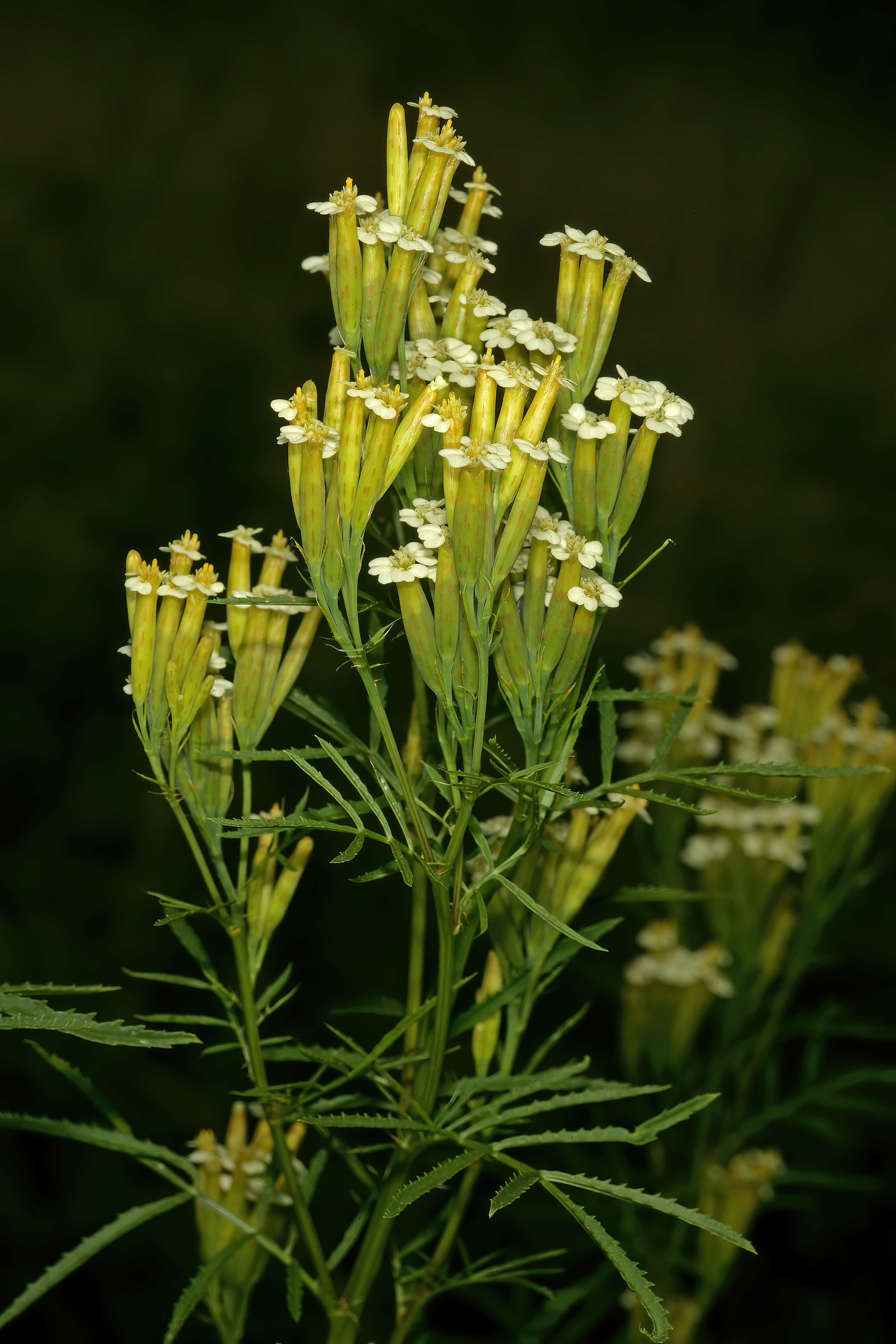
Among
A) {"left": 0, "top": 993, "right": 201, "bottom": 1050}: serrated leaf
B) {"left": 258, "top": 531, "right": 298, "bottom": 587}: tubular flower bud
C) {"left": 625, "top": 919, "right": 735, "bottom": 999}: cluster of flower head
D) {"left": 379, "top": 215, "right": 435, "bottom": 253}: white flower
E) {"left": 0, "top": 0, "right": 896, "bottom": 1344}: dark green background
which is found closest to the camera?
{"left": 0, "top": 993, "right": 201, "bottom": 1050}: serrated leaf

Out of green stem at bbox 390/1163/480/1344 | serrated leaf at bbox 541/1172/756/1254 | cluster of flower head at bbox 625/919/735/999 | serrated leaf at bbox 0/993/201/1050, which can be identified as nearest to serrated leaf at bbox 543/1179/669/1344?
serrated leaf at bbox 541/1172/756/1254

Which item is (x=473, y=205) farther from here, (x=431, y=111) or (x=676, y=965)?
(x=676, y=965)

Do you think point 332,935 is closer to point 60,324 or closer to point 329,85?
point 60,324

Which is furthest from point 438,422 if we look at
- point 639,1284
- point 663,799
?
point 639,1284

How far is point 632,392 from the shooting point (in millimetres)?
722

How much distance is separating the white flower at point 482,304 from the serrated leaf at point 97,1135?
57cm

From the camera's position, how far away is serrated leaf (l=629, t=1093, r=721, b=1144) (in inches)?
27.8

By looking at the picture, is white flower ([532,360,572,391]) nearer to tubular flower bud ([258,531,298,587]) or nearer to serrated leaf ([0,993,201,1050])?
tubular flower bud ([258,531,298,587])

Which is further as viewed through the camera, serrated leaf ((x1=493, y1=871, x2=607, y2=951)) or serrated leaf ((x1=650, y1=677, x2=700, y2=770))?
serrated leaf ((x1=650, y1=677, x2=700, y2=770))

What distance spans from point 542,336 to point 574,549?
0.44ft

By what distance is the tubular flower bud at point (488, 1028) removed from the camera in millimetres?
847

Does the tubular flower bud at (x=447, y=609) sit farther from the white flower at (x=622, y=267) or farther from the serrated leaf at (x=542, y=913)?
the white flower at (x=622, y=267)

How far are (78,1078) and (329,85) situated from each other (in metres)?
2.58

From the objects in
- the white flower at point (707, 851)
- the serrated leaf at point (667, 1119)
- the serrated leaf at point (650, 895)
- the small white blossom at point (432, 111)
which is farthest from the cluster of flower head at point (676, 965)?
the small white blossom at point (432, 111)
